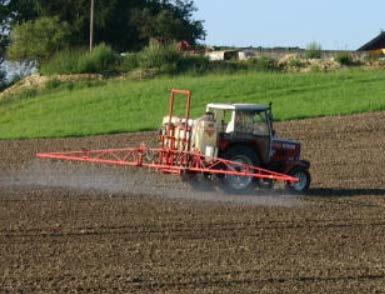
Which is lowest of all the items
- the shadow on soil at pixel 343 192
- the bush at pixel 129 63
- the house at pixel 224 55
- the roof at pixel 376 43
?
the shadow on soil at pixel 343 192

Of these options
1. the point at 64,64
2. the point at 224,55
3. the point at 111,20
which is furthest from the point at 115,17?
the point at 64,64

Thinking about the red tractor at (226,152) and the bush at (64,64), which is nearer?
the red tractor at (226,152)

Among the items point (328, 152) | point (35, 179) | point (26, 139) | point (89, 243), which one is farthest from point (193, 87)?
point (89, 243)

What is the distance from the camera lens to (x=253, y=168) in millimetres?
19359

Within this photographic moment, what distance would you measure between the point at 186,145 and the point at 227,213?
267 cm

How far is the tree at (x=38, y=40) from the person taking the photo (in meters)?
61.4

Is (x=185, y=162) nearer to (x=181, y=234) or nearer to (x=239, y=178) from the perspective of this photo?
(x=239, y=178)

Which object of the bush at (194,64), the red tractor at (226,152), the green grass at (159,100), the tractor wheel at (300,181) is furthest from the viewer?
the bush at (194,64)

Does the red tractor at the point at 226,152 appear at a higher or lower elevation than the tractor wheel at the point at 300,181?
higher

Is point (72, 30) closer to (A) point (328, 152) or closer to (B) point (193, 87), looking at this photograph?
(B) point (193, 87)

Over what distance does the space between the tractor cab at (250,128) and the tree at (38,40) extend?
41.4 meters

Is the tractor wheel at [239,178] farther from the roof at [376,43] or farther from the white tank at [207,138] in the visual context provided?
the roof at [376,43]

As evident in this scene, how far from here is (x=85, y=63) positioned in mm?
49938

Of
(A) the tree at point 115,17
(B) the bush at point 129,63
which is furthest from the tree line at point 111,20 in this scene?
(B) the bush at point 129,63
